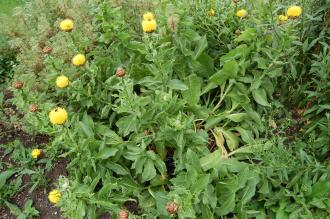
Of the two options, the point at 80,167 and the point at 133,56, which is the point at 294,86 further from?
the point at 80,167

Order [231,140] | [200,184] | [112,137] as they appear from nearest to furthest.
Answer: [200,184] → [112,137] → [231,140]

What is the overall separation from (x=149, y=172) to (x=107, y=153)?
339mm

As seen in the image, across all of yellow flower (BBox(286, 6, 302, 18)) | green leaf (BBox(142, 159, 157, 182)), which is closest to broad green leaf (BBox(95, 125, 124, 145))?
green leaf (BBox(142, 159, 157, 182))

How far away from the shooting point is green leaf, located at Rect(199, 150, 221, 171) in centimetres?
293

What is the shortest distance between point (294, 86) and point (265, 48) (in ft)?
2.04

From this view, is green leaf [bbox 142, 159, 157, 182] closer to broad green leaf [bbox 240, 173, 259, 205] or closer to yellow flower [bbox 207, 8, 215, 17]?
broad green leaf [bbox 240, 173, 259, 205]

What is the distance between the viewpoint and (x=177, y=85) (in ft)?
10.1

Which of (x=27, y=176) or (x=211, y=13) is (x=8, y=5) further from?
(x=211, y=13)

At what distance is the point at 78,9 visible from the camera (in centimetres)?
360

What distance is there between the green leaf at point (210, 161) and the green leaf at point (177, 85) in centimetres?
56

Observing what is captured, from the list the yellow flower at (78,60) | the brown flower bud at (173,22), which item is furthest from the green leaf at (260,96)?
the yellow flower at (78,60)

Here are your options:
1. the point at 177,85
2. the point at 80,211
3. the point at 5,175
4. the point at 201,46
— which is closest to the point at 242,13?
the point at 201,46

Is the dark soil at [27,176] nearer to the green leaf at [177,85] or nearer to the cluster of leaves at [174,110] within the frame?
the cluster of leaves at [174,110]

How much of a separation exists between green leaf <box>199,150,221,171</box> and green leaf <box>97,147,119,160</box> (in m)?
0.67
